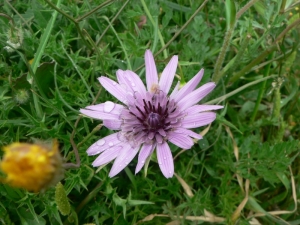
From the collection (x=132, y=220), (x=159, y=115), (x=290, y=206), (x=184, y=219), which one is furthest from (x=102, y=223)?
(x=290, y=206)

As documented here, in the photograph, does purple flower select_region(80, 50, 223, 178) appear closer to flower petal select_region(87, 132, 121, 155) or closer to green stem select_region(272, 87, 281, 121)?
flower petal select_region(87, 132, 121, 155)

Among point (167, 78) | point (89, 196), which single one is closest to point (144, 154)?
point (167, 78)

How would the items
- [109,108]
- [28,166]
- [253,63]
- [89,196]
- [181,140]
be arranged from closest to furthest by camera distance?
[28,166] < [181,140] < [109,108] < [89,196] < [253,63]

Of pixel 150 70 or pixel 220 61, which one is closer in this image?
pixel 150 70

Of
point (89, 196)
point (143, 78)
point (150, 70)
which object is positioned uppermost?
point (150, 70)

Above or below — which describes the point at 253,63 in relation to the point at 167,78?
below

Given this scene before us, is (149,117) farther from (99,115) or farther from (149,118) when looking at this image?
(99,115)

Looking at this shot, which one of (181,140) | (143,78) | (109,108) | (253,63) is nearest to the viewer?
(181,140)
